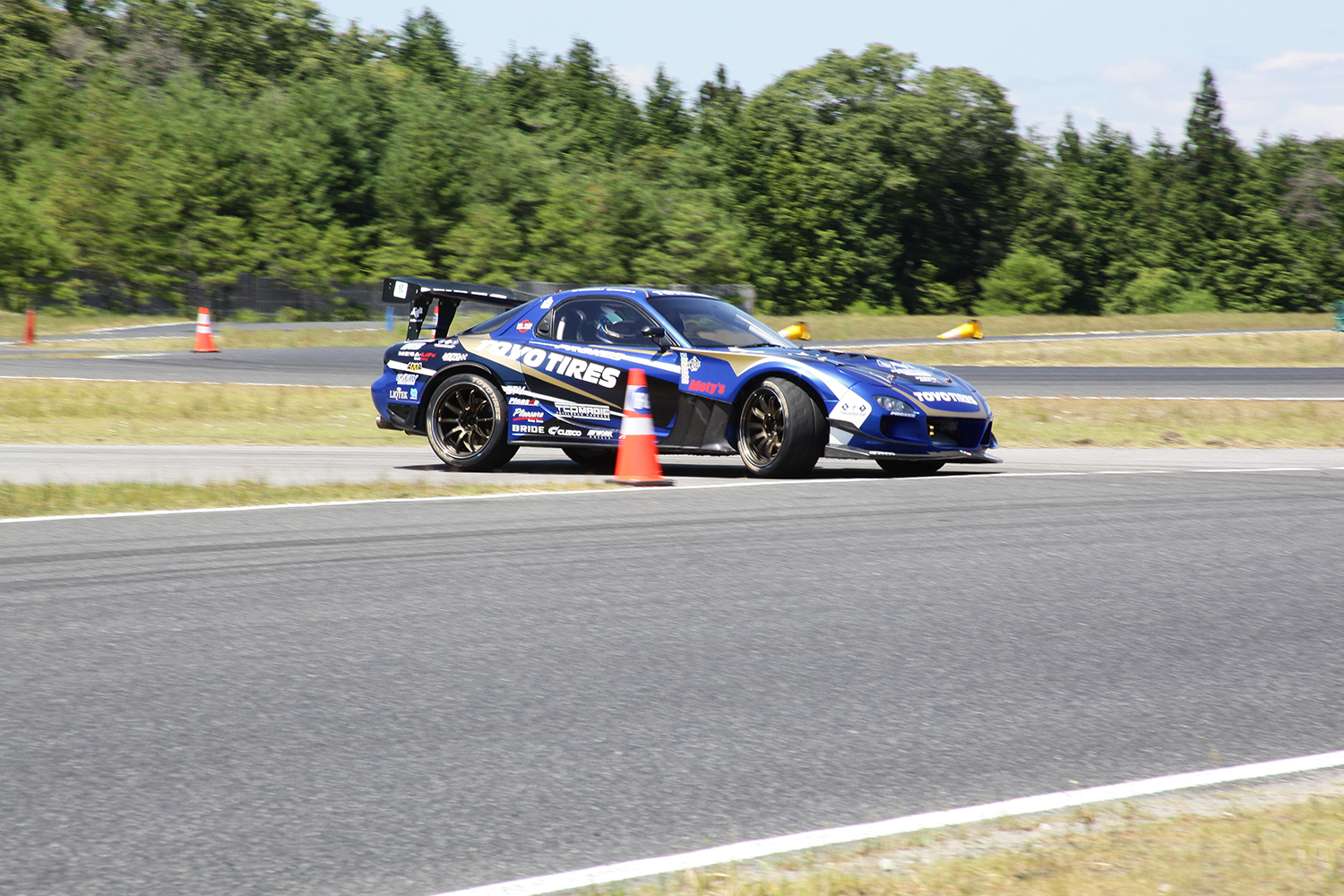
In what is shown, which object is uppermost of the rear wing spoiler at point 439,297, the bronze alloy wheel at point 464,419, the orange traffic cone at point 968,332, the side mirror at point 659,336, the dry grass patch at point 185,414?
the rear wing spoiler at point 439,297

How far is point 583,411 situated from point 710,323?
1250mm

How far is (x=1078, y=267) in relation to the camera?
7719 centimetres

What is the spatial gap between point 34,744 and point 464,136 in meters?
57.3

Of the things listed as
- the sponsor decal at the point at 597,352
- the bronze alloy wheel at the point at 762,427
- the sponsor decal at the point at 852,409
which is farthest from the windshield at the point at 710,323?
the sponsor decal at the point at 852,409

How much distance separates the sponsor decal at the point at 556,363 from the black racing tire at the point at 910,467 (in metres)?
2.34

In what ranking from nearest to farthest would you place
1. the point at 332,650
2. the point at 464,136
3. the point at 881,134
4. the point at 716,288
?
the point at 332,650 → the point at 716,288 → the point at 464,136 → the point at 881,134

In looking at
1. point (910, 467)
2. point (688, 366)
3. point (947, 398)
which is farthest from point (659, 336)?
point (910, 467)

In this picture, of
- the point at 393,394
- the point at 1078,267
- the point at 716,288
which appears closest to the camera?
the point at 393,394

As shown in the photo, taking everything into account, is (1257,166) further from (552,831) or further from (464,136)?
(552,831)

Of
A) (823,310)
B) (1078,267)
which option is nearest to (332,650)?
(823,310)

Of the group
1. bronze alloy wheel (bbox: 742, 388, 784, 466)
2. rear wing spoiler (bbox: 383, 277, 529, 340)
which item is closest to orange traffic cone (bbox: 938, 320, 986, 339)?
rear wing spoiler (bbox: 383, 277, 529, 340)

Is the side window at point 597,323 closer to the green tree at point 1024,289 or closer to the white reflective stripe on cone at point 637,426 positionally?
the white reflective stripe on cone at point 637,426

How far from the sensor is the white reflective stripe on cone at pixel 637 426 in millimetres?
10523

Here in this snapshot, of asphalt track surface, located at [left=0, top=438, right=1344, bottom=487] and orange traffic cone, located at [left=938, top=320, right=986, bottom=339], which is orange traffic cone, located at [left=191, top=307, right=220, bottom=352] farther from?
orange traffic cone, located at [left=938, top=320, right=986, bottom=339]
